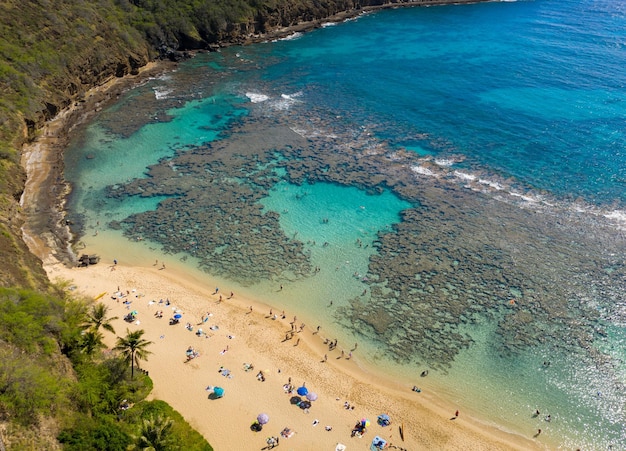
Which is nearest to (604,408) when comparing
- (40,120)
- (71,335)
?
(71,335)

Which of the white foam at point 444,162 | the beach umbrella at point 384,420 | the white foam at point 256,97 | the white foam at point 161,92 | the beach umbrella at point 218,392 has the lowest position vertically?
the beach umbrella at point 384,420

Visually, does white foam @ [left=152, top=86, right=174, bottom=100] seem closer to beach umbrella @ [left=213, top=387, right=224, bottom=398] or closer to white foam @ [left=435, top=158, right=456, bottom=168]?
white foam @ [left=435, top=158, right=456, bottom=168]

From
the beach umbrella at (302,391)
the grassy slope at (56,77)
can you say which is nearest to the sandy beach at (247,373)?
the beach umbrella at (302,391)

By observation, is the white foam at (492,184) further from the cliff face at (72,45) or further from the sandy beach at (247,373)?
the cliff face at (72,45)

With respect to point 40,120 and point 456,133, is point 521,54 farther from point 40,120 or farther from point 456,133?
point 40,120

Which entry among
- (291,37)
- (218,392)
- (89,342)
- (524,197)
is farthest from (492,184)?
(291,37)

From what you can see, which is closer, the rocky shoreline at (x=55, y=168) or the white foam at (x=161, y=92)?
the rocky shoreline at (x=55, y=168)

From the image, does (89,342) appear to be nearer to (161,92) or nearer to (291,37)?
(161,92)
